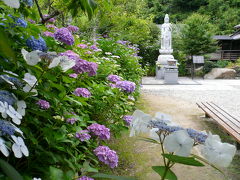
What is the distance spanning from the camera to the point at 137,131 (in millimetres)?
670

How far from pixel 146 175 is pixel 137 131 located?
172 cm

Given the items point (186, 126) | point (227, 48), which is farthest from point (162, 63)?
point (227, 48)

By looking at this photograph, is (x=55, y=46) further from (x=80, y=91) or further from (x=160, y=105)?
(x=160, y=105)

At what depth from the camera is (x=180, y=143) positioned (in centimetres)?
53

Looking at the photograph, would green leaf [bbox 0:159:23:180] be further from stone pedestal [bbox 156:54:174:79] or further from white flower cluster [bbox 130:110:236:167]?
stone pedestal [bbox 156:54:174:79]

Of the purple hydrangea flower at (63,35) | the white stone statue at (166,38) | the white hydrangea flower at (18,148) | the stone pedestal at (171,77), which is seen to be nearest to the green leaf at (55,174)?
the white hydrangea flower at (18,148)

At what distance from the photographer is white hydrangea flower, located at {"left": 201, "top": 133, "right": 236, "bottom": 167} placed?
0.51 m

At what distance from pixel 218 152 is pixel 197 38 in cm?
1417

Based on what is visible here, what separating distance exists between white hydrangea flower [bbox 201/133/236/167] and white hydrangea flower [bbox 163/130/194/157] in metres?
0.04

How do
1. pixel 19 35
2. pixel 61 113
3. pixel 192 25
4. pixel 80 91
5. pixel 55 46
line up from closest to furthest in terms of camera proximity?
1. pixel 19 35
2. pixel 61 113
3. pixel 80 91
4. pixel 55 46
5. pixel 192 25

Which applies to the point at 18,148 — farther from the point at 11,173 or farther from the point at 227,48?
the point at 227,48

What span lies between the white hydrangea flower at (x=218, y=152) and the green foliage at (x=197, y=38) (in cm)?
1399

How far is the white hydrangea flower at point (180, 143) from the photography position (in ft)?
1.70

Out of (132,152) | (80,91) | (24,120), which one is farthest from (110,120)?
(24,120)
